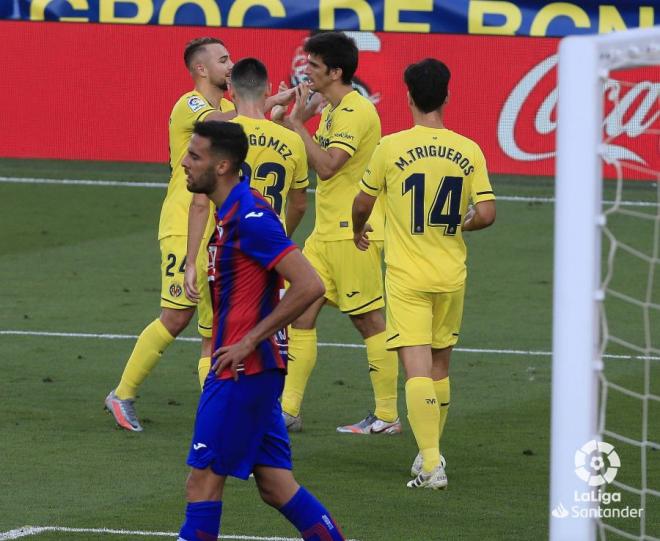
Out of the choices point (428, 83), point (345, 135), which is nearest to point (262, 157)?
point (345, 135)

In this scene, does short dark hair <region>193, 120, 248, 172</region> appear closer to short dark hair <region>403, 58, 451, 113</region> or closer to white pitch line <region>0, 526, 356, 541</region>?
white pitch line <region>0, 526, 356, 541</region>

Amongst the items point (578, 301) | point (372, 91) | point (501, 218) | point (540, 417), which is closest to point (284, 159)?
point (540, 417)

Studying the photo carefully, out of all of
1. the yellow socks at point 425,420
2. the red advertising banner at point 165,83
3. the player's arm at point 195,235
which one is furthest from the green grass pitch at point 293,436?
the red advertising banner at point 165,83

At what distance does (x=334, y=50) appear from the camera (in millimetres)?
8859

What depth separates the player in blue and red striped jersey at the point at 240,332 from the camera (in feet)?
18.9

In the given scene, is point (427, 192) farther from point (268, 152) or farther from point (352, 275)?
point (352, 275)

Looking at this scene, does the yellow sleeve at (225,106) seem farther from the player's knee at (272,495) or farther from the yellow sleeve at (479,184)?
the player's knee at (272,495)

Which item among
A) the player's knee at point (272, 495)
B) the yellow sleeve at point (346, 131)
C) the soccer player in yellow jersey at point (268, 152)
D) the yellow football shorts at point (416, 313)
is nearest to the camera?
the player's knee at point (272, 495)

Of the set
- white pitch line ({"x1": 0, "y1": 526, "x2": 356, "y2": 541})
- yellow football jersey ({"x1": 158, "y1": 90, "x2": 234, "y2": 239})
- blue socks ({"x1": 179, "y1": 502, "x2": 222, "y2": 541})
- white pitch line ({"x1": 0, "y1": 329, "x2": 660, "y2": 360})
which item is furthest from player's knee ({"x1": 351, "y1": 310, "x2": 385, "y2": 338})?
blue socks ({"x1": 179, "y1": 502, "x2": 222, "y2": 541})

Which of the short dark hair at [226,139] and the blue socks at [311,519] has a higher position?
the short dark hair at [226,139]

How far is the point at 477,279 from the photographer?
14.2m

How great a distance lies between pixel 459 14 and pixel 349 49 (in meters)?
11.1

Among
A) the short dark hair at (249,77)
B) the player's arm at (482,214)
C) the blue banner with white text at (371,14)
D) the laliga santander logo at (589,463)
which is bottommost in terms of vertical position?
the laliga santander logo at (589,463)

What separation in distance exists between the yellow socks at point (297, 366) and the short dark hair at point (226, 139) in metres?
3.24
